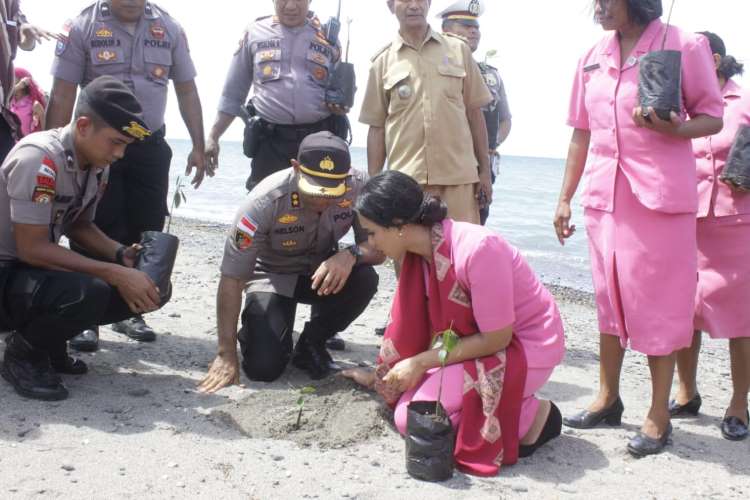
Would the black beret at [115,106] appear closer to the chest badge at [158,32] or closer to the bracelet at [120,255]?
the bracelet at [120,255]

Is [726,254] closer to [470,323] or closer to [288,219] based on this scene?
[470,323]

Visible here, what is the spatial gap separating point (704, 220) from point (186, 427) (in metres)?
2.43

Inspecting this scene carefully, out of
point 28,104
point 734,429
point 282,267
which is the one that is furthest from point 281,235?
point 28,104

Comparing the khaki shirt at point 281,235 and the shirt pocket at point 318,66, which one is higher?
the shirt pocket at point 318,66

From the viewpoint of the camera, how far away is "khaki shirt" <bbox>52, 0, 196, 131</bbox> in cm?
421

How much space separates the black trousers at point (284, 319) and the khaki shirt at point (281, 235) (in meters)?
0.07

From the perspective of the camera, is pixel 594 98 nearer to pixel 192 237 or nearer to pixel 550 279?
pixel 550 279

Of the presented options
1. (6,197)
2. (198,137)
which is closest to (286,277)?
(198,137)

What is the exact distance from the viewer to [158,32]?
4.37m

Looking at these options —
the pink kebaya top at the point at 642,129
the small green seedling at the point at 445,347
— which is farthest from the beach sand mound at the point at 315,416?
the pink kebaya top at the point at 642,129

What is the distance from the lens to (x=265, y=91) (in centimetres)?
457

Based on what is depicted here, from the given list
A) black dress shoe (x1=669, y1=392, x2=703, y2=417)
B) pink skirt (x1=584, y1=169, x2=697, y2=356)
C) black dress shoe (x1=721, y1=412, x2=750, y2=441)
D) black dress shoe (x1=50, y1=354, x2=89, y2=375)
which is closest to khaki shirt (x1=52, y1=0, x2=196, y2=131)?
black dress shoe (x1=50, y1=354, x2=89, y2=375)

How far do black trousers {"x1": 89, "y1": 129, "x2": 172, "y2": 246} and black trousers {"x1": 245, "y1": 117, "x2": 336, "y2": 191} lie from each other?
506 millimetres

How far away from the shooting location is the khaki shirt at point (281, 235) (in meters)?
3.85
